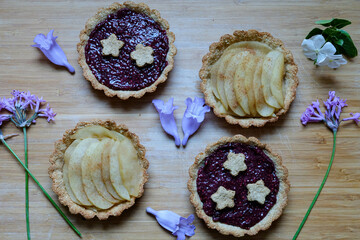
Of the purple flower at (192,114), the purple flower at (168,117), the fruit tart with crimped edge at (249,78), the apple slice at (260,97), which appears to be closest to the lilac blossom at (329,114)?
the fruit tart with crimped edge at (249,78)

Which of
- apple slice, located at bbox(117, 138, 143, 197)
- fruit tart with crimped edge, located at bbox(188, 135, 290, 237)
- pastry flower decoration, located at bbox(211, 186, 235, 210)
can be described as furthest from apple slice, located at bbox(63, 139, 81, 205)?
pastry flower decoration, located at bbox(211, 186, 235, 210)

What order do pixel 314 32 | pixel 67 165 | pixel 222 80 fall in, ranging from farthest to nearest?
pixel 314 32, pixel 222 80, pixel 67 165

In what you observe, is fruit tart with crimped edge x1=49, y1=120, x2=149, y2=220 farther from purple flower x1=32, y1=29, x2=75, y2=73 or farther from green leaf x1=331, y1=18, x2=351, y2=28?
green leaf x1=331, y1=18, x2=351, y2=28

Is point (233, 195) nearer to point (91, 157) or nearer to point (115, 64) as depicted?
point (91, 157)

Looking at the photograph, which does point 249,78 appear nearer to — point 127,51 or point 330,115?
point 330,115

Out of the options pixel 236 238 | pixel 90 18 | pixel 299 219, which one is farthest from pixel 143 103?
pixel 299 219

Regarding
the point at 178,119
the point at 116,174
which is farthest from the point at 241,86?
the point at 116,174

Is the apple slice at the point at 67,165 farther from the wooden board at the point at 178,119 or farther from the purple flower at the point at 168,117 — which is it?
the purple flower at the point at 168,117
